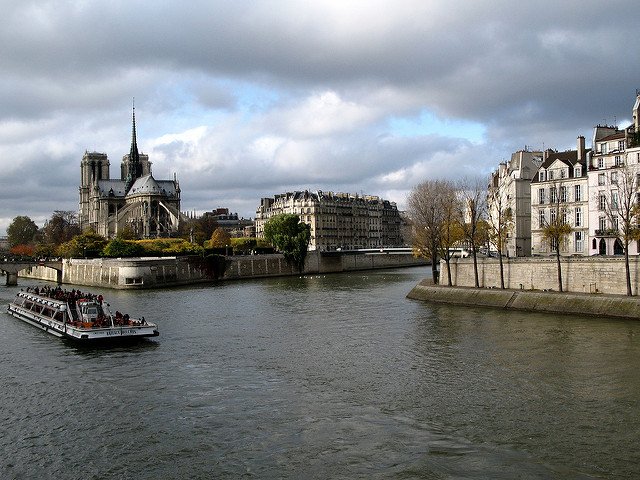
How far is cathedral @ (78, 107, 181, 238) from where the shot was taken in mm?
158750

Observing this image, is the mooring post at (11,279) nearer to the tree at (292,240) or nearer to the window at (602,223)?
the tree at (292,240)

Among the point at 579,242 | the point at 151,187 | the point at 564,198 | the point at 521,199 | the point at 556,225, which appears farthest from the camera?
the point at 151,187

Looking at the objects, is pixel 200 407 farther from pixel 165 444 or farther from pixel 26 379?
pixel 26 379

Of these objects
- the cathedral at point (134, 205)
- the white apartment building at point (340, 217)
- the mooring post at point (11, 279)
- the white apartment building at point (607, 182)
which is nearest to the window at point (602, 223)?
the white apartment building at point (607, 182)

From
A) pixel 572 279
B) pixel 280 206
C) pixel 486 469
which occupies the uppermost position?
pixel 280 206

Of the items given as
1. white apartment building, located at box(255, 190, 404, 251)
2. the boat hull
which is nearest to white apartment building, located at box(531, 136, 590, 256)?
the boat hull

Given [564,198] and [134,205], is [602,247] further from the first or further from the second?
[134,205]

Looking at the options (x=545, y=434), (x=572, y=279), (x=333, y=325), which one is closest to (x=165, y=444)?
(x=545, y=434)

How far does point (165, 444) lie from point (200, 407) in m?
3.43

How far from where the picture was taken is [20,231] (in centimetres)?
17412

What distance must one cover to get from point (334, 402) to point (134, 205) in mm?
151614

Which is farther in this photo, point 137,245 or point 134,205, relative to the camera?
point 134,205

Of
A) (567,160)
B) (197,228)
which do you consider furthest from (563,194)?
(197,228)

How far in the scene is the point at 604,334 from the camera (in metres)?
33.3
